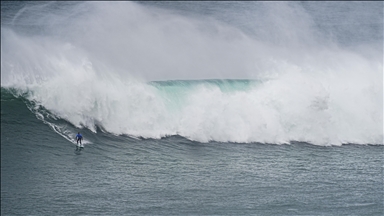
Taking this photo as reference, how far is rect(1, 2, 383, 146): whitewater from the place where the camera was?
92.2 ft

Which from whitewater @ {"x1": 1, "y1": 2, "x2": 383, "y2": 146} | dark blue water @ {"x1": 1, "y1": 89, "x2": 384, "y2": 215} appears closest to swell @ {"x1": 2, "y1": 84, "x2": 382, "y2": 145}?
whitewater @ {"x1": 1, "y1": 2, "x2": 383, "y2": 146}

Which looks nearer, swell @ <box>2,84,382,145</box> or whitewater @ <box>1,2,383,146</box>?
swell @ <box>2,84,382,145</box>

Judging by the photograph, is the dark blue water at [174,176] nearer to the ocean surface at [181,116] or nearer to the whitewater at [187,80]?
the ocean surface at [181,116]

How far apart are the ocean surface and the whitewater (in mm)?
64

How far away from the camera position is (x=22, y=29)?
38031 mm

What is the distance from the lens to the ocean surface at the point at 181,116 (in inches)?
821

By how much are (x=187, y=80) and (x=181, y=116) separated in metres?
4.16

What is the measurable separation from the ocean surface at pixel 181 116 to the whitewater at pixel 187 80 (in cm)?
6

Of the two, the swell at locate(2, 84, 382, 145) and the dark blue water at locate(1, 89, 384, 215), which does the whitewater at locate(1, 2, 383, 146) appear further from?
the dark blue water at locate(1, 89, 384, 215)

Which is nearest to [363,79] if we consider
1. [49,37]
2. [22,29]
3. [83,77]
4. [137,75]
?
[137,75]

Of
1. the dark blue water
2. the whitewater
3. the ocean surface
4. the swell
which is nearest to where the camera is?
the dark blue water

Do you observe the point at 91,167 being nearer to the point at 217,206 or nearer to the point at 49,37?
the point at 217,206

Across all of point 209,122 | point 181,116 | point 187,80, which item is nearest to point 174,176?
point 209,122

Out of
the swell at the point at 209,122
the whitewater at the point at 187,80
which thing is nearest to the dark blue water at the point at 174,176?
the swell at the point at 209,122
